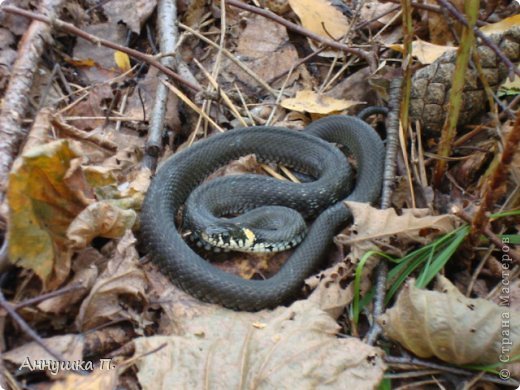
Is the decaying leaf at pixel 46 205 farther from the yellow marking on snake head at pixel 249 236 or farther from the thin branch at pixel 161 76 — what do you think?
the yellow marking on snake head at pixel 249 236

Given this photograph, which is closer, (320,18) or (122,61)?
(122,61)

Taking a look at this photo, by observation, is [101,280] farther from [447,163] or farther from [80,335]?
[447,163]

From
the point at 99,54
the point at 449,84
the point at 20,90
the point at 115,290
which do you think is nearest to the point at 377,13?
the point at 449,84

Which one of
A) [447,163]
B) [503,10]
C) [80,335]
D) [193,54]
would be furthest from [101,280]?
[503,10]

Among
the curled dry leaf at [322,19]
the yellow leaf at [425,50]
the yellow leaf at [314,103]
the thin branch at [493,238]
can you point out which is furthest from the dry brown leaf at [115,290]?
the curled dry leaf at [322,19]

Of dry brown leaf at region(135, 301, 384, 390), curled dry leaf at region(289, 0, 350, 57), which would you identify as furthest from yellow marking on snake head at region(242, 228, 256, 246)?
curled dry leaf at region(289, 0, 350, 57)

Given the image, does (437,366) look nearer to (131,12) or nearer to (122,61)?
(122,61)
